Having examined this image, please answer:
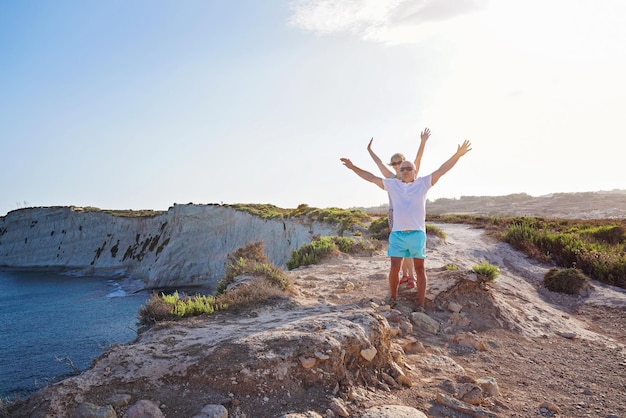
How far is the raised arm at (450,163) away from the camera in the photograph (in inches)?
223

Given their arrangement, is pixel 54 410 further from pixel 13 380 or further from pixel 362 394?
pixel 13 380

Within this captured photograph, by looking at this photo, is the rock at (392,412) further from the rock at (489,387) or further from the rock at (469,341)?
the rock at (469,341)

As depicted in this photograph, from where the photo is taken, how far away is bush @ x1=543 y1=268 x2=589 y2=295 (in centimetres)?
1052

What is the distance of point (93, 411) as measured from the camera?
10.4 ft

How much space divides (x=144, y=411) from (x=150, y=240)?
48961 millimetres

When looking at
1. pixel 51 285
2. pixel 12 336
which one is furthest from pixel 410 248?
pixel 51 285

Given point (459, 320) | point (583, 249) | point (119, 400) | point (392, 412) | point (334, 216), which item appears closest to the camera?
point (119, 400)

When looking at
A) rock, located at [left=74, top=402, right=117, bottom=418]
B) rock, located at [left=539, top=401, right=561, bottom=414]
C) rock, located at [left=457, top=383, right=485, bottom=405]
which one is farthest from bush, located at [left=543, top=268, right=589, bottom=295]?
rock, located at [left=74, top=402, right=117, bottom=418]

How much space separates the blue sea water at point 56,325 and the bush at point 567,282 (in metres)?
10.3

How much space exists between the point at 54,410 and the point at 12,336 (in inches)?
893

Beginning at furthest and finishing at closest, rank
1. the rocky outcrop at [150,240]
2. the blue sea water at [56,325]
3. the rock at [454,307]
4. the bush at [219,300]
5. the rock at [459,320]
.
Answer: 1. the rocky outcrop at [150,240]
2. the blue sea water at [56,325]
3. the rock at [454,307]
4. the rock at [459,320]
5. the bush at [219,300]

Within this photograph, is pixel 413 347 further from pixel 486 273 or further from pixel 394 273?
pixel 486 273

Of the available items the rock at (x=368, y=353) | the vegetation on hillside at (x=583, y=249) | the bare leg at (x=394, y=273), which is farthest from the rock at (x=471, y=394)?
the vegetation on hillside at (x=583, y=249)

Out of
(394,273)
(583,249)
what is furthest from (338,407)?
(583,249)
